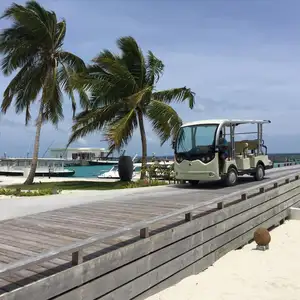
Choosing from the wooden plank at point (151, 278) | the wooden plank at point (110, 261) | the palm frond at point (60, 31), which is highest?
the palm frond at point (60, 31)

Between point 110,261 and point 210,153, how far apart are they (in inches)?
326

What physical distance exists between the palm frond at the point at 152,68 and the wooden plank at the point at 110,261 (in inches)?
497

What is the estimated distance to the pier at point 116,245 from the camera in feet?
13.7

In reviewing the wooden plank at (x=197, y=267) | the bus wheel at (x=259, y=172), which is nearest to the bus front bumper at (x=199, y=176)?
the wooden plank at (x=197, y=267)

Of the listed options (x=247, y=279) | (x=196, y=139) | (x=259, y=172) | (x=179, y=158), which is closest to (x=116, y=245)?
(x=247, y=279)

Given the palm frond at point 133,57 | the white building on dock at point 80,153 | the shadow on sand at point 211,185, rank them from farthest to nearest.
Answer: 1. the white building on dock at point 80,153
2. the palm frond at point 133,57
3. the shadow on sand at point 211,185

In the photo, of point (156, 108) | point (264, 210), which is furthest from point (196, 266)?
point (156, 108)

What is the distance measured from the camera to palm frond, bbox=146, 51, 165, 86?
763 inches

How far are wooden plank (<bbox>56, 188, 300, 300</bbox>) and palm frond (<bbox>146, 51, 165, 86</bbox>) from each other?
10936 mm

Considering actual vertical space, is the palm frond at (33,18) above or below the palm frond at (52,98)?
above

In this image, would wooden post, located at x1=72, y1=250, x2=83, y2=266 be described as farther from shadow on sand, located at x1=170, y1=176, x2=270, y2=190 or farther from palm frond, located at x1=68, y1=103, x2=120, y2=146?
palm frond, located at x1=68, y1=103, x2=120, y2=146

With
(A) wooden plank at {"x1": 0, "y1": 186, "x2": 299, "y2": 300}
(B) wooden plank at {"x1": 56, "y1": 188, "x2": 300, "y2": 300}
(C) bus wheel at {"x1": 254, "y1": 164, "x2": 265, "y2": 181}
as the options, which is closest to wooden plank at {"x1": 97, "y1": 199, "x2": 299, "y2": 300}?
(B) wooden plank at {"x1": 56, "y1": 188, "x2": 300, "y2": 300}

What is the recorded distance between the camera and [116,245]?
17.7 ft

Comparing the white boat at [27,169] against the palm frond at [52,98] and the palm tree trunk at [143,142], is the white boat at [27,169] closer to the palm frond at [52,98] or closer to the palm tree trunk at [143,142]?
the palm frond at [52,98]
